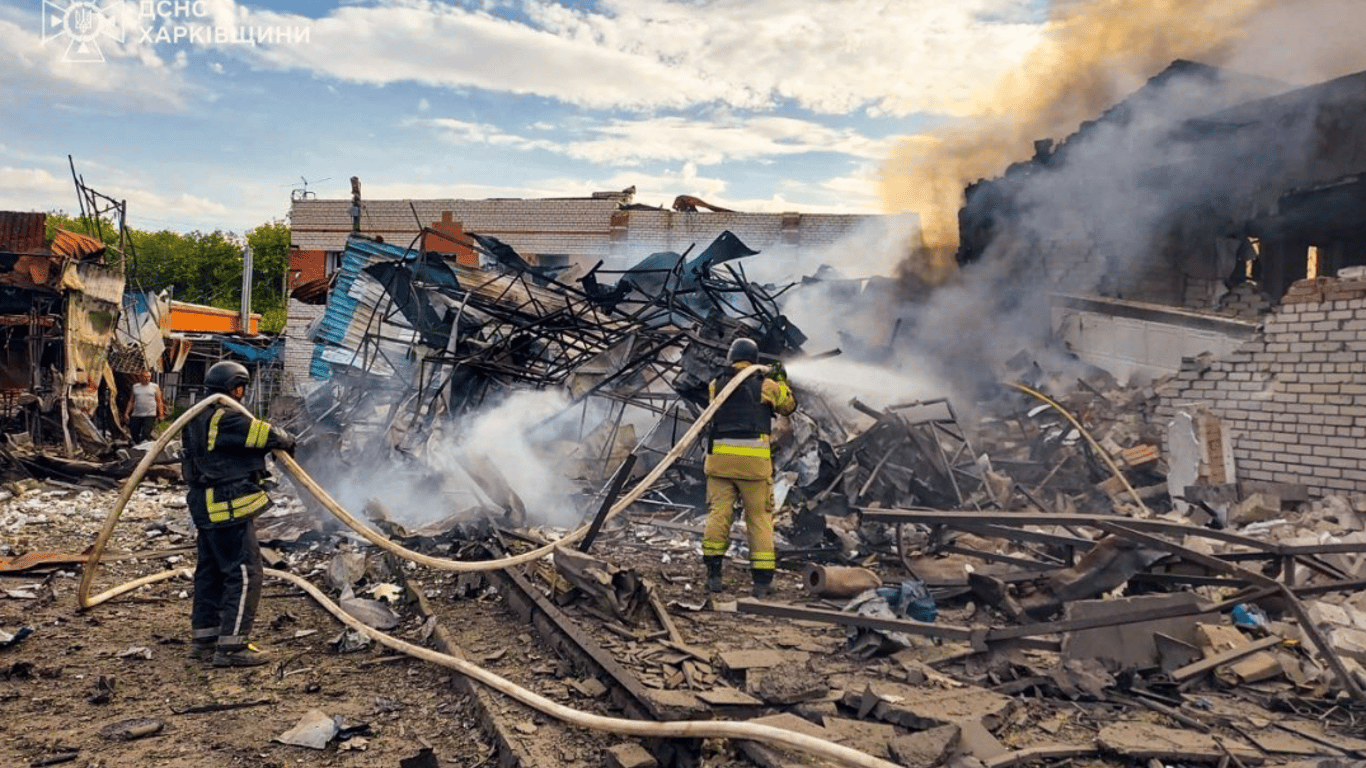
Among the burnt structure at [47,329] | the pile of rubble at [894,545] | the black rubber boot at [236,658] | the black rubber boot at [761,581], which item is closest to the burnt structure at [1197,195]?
the pile of rubble at [894,545]

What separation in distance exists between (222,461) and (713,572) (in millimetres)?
3399

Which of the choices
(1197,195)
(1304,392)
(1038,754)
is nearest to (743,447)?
(1038,754)

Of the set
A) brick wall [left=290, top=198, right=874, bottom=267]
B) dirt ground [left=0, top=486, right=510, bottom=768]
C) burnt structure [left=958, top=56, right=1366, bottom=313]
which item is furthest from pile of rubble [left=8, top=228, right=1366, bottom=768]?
brick wall [left=290, top=198, right=874, bottom=267]

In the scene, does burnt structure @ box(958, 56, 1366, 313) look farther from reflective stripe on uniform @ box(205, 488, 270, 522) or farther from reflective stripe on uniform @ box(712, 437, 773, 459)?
reflective stripe on uniform @ box(205, 488, 270, 522)

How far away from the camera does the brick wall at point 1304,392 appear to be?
28.0 feet

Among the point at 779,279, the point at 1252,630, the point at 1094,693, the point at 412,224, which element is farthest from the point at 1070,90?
the point at 412,224

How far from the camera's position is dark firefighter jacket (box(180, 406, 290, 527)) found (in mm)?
5211

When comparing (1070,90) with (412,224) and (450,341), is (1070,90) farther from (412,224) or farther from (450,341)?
(412,224)

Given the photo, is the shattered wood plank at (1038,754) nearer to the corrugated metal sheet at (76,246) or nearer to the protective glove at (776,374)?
the protective glove at (776,374)

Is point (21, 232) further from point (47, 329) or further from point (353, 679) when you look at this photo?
point (353, 679)

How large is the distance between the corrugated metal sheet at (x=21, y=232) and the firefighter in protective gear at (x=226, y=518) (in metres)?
11.8

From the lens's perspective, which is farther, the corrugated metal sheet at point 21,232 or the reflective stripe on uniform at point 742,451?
the corrugated metal sheet at point 21,232

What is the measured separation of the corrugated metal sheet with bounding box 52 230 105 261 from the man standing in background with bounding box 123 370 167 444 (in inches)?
89.2

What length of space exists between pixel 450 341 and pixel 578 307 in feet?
7.15
